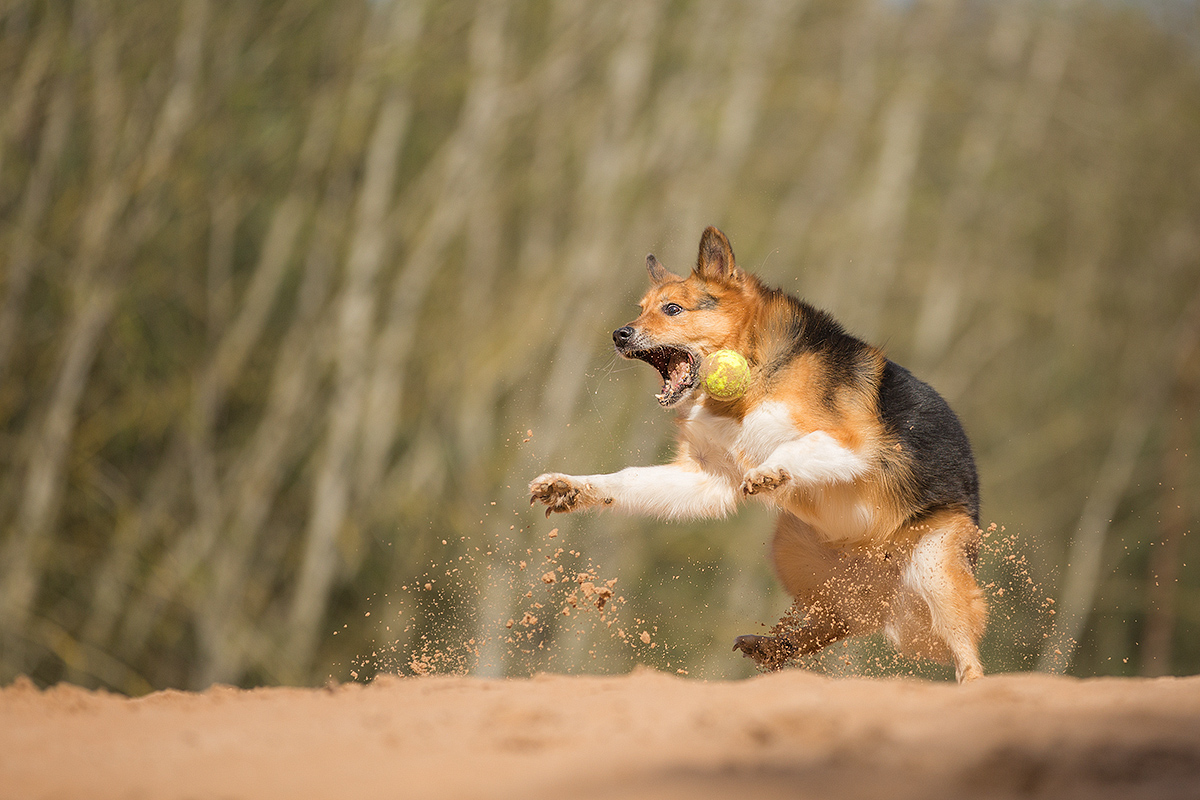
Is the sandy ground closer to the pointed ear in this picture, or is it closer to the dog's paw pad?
the dog's paw pad

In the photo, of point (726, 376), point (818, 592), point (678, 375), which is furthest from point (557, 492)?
point (818, 592)

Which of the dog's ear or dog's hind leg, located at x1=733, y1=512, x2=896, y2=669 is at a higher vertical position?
the dog's ear

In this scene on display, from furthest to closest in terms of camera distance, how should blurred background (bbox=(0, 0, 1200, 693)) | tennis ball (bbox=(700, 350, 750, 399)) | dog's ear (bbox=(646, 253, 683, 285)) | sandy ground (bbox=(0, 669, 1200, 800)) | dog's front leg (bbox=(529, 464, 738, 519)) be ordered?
blurred background (bbox=(0, 0, 1200, 693)), dog's ear (bbox=(646, 253, 683, 285)), dog's front leg (bbox=(529, 464, 738, 519)), tennis ball (bbox=(700, 350, 750, 399)), sandy ground (bbox=(0, 669, 1200, 800))

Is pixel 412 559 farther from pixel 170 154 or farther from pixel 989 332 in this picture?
pixel 989 332

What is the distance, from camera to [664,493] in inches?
213

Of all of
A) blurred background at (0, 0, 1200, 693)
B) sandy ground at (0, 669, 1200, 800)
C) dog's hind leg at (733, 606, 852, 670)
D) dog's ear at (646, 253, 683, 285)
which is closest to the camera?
sandy ground at (0, 669, 1200, 800)

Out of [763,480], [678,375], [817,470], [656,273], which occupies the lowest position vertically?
[763,480]

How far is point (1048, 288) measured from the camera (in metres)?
17.5

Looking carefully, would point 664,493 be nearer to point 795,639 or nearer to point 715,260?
point 795,639

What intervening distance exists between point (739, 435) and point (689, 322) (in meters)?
0.64

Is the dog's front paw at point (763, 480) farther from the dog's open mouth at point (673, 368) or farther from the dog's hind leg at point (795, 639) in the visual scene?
the dog's hind leg at point (795, 639)

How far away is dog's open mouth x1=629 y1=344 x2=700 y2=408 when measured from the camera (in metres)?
5.42

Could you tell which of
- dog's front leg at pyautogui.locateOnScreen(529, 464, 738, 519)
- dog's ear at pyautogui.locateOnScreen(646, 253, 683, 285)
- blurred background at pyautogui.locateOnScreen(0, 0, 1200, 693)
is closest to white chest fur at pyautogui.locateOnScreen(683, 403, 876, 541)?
dog's front leg at pyautogui.locateOnScreen(529, 464, 738, 519)

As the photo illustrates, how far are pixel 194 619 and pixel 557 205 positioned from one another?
22.4 ft
